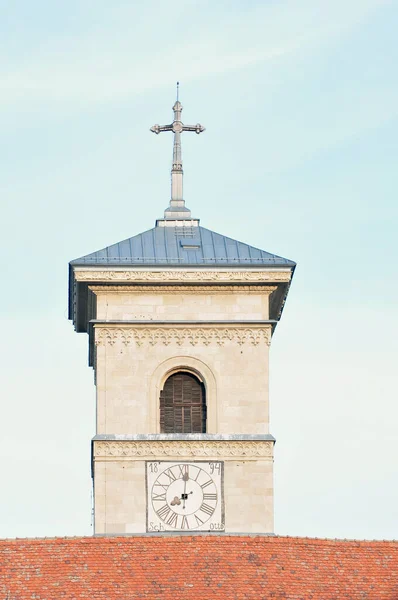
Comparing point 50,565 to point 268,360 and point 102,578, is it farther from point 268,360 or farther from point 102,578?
point 268,360

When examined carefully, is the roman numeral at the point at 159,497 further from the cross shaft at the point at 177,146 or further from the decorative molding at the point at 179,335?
the cross shaft at the point at 177,146

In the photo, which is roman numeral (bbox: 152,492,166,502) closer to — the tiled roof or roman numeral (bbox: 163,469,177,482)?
roman numeral (bbox: 163,469,177,482)

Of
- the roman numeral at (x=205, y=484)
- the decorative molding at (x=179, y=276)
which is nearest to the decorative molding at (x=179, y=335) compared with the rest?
the decorative molding at (x=179, y=276)

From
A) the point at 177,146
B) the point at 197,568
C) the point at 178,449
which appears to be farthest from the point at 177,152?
the point at 197,568

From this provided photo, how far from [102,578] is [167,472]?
5.97m

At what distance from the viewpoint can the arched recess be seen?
49906mm

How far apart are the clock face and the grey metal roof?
4656mm

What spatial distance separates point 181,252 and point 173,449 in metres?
4.73

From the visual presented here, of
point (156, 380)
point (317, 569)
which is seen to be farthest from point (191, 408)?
point (317, 569)

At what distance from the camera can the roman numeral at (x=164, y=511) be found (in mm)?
48706

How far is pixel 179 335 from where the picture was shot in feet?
166

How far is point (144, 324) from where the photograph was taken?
5050 centimetres

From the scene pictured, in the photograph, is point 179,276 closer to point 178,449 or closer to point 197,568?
point 178,449

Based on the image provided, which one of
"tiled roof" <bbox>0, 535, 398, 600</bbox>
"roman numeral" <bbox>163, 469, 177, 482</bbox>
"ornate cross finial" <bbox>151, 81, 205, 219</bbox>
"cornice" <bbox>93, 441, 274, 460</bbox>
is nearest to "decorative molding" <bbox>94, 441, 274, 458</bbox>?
"cornice" <bbox>93, 441, 274, 460</bbox>
